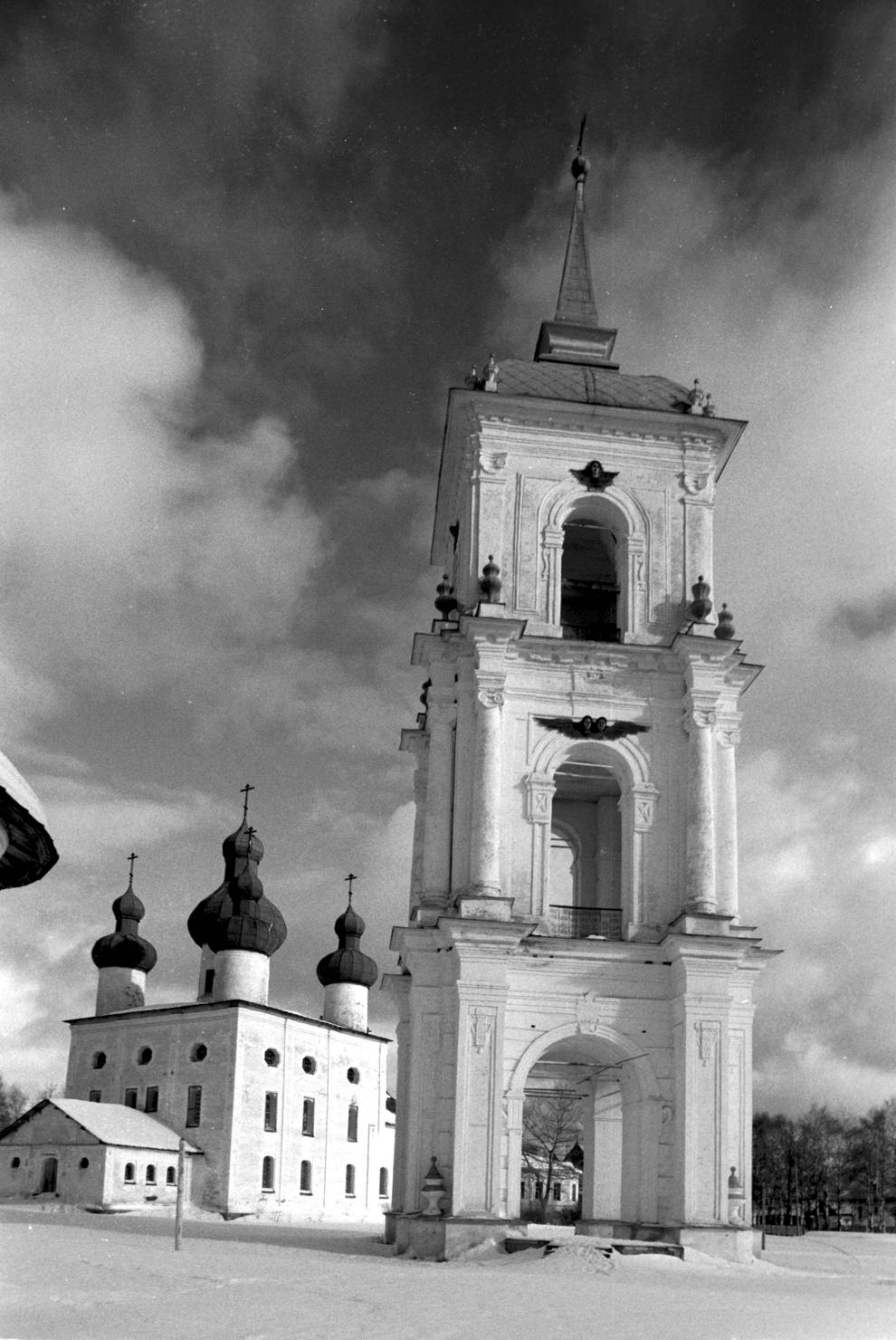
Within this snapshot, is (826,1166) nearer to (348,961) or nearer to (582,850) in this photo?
(348,961)

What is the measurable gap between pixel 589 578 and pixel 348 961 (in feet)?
121

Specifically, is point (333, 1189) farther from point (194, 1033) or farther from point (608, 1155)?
point (608, 1155)

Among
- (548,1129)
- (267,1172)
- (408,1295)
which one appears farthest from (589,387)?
(267,1172)

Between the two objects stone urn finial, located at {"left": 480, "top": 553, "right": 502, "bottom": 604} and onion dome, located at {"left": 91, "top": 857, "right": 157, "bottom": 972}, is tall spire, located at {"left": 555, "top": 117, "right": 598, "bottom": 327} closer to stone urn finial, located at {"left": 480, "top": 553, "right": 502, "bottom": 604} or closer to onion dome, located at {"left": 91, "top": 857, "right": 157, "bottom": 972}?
stone urn finial, located at {"left": 480, "top": 553, "right": 502, "bottom": 604}

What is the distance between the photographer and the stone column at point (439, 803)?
89.6ft

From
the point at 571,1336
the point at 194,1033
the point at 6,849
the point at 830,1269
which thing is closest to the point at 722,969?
the point at 830,1269

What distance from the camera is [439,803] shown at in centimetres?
2764

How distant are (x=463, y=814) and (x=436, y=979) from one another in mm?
2855

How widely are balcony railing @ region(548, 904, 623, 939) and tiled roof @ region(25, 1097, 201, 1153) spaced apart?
28417 millimetres

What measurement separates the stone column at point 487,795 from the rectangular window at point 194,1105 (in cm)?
3291

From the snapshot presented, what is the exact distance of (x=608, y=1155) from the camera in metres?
29.5

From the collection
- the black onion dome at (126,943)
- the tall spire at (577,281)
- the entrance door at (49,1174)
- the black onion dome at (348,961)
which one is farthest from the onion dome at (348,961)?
the tall spire at (577,281)

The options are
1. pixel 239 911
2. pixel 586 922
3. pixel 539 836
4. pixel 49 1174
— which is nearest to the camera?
pixel 539 836

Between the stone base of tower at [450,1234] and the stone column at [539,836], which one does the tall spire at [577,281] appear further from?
the stone base of tower at [450,1234]
